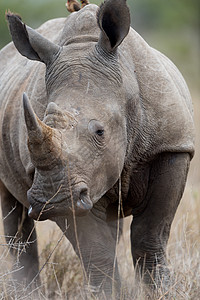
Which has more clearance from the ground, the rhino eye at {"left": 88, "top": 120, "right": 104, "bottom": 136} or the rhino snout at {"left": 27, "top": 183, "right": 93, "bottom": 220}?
the rhino eye at {"left": 88, "top": 120, "right": 104, "bottom": 136}

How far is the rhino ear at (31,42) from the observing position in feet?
16.4

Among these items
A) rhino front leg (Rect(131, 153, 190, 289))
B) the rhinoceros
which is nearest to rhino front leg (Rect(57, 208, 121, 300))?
the rhinoceros

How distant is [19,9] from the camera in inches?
1239

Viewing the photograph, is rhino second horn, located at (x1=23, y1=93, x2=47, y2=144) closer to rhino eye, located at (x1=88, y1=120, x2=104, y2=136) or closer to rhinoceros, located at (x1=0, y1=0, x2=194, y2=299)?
rhinoceros, located at (x1=0, y1=0, x2=194, y2=299)

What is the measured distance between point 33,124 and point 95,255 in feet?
4.46

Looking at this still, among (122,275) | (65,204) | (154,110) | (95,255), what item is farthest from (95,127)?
(122,275)

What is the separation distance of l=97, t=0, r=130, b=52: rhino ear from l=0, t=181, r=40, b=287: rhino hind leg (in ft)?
6.25

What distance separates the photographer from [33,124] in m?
4.27

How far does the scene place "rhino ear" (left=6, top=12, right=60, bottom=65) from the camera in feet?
16.4

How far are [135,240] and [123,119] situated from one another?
3.60 feet

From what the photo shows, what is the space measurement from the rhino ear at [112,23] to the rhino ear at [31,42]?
0.34 metres

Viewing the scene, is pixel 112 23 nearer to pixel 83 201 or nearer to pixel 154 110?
pixel 154 110

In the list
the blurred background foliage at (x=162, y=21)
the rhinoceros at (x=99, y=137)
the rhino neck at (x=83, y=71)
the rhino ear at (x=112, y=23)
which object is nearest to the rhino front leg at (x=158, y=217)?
the rhinoceros at (x=99, y=137)

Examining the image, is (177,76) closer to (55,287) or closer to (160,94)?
(160,94)
